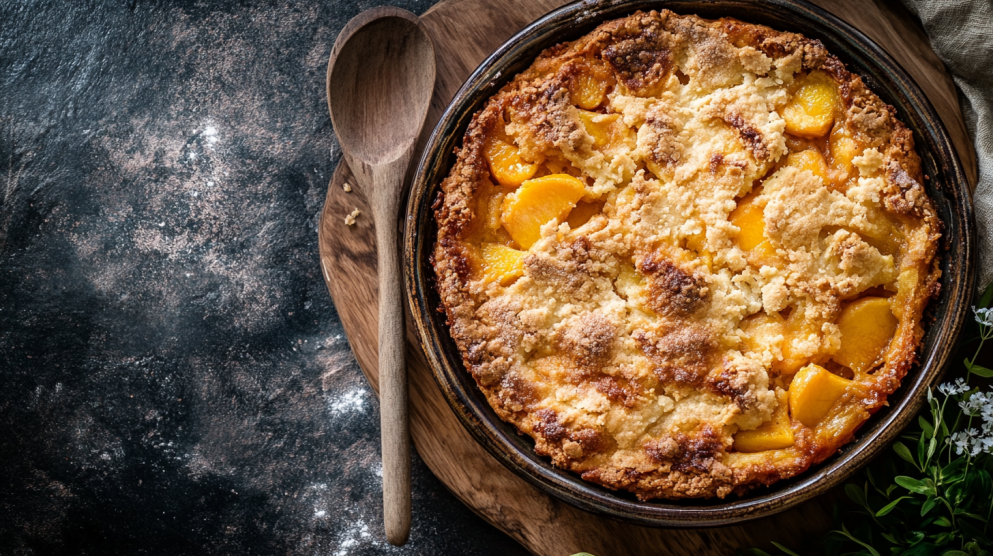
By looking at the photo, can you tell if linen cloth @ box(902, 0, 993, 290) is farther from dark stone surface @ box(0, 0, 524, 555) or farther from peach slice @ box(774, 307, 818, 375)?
dark stone surface @ box(0, 0, 524, 555)

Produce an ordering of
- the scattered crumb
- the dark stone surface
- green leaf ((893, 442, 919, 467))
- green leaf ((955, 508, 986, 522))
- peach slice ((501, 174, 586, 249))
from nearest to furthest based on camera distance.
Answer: green leaf ((955, 508, 986, 522)) → green leaf ((893, 442, 919, 467)) → peach slice ((501, 174, 586, 249)) → the scattered crumb → the dark stone surface

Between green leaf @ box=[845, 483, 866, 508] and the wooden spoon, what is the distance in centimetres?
152

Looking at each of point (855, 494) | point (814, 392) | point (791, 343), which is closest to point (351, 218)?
point (791, 343)

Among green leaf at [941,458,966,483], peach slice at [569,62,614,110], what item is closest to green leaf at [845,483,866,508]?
green leaf at [941,458,966,483]

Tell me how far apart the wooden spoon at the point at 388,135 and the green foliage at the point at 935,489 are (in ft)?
4.37

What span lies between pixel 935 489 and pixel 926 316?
566mm

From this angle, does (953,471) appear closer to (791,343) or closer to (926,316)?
(926,316)

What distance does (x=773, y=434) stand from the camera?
2.09 m

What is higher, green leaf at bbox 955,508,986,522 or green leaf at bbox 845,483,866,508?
green leaf at bbox 955,508,986,522

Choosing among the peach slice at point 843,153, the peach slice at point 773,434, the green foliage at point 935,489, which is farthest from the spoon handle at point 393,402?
the peach slice at point 843,153

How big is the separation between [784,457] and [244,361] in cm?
227

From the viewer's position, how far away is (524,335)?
2.16 meters

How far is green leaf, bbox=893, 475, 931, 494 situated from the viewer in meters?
1.94

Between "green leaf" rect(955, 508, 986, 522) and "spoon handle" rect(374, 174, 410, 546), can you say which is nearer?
"green leaf" rect(955, 508, 986, 522)
